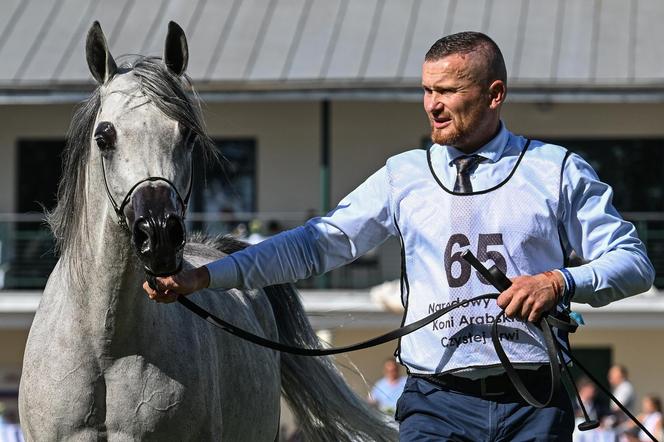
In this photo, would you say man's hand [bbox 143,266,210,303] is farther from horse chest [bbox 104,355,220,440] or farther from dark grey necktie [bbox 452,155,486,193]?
dark grey necktie [bbox 452,155,486,193]

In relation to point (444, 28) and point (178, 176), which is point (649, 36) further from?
point (178, 176)

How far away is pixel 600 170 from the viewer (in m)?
23.3

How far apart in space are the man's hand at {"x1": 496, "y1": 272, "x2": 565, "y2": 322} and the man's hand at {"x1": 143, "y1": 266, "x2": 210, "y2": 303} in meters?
0.99

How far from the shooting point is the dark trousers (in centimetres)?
414

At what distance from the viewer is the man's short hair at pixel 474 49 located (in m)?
4.28

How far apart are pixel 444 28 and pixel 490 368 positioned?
724 inches

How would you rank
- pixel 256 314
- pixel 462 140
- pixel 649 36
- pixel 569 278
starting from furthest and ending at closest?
pixel 649 36, pixel 256 314, pixel 462 140, pixel 569 278

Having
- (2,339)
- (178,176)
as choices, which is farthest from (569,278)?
(2,339)

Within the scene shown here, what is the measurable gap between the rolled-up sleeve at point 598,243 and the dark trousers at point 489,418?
0.37 meters

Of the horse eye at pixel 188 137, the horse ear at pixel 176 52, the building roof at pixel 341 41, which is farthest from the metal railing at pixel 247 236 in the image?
the horse eye at pixel 188 137

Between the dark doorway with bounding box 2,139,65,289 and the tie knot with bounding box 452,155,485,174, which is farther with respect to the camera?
the dark doorway with bounding box 2,139,65,289

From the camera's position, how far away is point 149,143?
4422mm

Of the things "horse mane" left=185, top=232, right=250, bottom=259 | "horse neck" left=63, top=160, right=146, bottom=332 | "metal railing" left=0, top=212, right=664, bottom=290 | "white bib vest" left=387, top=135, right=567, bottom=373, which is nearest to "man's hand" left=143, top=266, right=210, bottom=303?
"horse neck" left=63, top=160, right=146, bottom=332

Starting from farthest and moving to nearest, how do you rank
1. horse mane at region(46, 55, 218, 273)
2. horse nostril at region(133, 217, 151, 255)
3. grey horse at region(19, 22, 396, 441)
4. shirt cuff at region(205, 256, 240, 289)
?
1. horse mane at region(46, 55, 218, 273)
2. grey horse at region(19, 22, 396, 441)
3. shirt cuff at region(205, 256, 240, 289)
4. horse nostril at region(133, 217, 151, 255)
